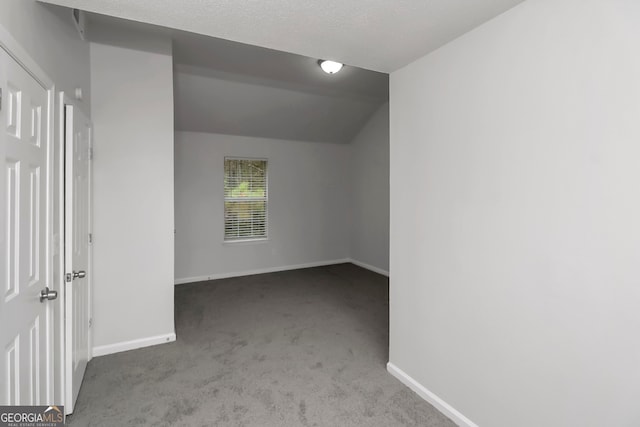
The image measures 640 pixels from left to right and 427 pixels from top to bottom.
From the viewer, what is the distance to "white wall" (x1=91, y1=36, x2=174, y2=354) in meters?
2.71

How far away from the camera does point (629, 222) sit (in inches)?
48.7

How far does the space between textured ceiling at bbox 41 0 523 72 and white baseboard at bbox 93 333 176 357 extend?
2.52 metres

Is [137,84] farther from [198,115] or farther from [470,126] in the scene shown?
[470,126]

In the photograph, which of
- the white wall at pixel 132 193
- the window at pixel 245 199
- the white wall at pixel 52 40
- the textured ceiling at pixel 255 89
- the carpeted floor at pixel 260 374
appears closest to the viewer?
the white wall at pixel 52 40

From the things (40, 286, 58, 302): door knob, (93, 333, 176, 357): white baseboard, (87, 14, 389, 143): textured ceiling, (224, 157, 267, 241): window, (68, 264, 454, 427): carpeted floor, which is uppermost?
(87, 14, 389, 143): textured ceiling

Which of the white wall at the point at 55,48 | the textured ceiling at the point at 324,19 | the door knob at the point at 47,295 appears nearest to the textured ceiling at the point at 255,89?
the white wall at the point at 55,48

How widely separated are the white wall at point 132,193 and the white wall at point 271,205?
6.71 ft

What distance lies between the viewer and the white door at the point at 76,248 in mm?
1904

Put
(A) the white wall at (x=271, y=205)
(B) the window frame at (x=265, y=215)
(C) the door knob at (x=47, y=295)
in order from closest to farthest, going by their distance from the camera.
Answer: (C) the door knob at (x=47, y=295)
(A) the white wall at (x=271, y=205)
(B) the window frame at (x=265, y=215)

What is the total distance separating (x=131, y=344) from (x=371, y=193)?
418cm

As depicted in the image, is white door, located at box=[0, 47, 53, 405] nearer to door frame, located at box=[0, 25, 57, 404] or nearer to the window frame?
door frame, located at box=[0, 25, 57, 404]

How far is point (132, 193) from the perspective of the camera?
9.23 feet

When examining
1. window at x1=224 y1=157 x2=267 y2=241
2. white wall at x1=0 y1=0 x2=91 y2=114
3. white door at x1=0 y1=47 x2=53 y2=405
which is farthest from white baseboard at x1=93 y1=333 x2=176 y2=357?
window at x1=224 y1=157 x2=267 y2=241

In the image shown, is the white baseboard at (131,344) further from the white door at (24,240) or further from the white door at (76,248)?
the white door at (24,240)
